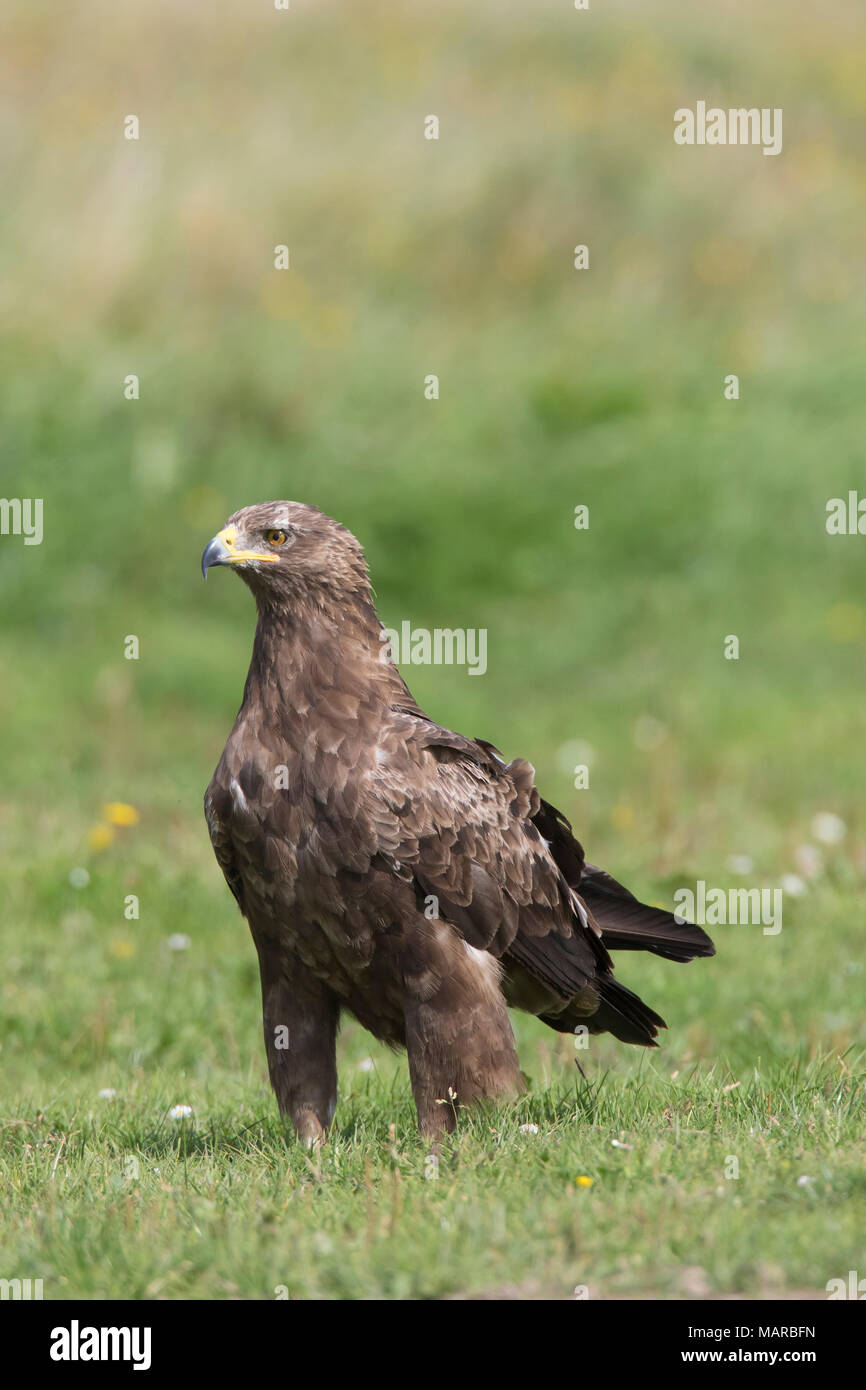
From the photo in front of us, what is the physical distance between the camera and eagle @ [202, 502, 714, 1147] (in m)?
5.10

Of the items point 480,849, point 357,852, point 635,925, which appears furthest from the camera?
point 635,925

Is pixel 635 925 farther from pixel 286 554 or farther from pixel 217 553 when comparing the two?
pixel 217 553

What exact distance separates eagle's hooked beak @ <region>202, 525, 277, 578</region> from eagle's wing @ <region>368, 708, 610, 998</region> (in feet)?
2.04

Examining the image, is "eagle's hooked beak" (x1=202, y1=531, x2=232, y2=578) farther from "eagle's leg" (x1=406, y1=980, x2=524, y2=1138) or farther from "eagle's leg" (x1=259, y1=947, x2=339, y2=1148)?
"eagle's leg" (x1=406, y1=980, x2=524, y2=1138)

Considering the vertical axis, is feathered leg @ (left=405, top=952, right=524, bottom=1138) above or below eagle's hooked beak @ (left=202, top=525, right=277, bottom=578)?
below

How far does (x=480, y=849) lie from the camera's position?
5328 millimetres

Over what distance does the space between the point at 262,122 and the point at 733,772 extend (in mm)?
10549

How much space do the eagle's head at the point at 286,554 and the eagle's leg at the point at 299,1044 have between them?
109 cm

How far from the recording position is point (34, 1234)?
14.2ft

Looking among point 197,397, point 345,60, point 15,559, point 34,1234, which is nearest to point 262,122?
point 345,60

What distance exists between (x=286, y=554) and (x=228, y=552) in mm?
174

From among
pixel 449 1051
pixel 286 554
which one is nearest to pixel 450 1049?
pixel 449 1051

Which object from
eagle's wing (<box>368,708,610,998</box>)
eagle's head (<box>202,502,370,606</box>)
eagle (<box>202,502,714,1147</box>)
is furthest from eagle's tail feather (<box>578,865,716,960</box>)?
eagle's head (<box>202,502,370,606</box>)

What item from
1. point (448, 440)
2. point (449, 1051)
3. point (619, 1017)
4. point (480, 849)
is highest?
point (448, 440)
